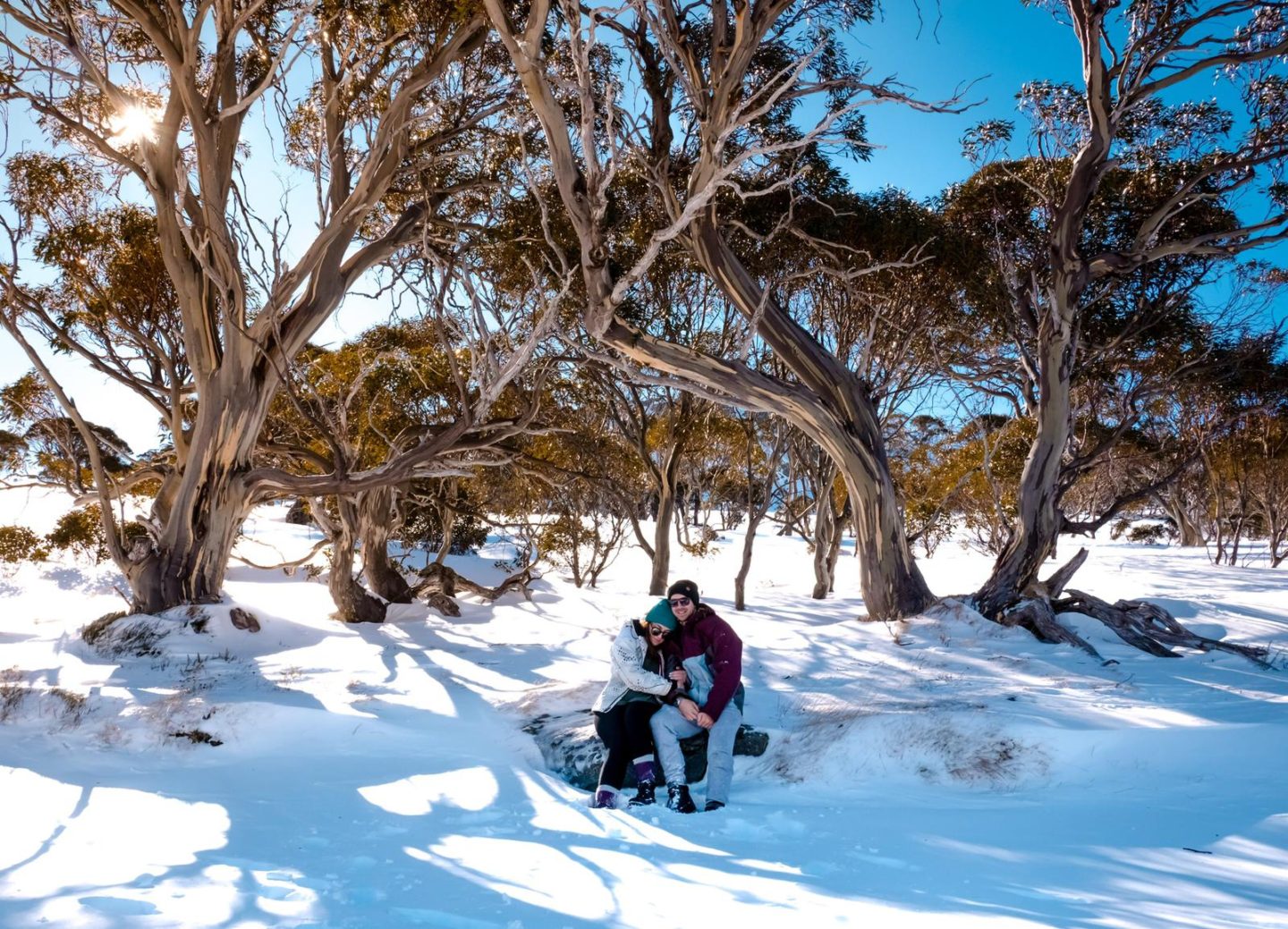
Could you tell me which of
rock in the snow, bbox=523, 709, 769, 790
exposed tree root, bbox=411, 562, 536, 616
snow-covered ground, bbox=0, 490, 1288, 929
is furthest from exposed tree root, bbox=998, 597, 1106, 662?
exposed tree root, bbox=411, 562, 536, 616

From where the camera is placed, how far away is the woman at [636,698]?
433 cm

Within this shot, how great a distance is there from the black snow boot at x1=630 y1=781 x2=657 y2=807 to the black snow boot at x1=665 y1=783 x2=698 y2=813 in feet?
0.32

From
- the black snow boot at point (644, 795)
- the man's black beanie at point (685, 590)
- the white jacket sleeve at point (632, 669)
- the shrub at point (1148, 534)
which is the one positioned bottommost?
the black snow boot at point (644, 795)

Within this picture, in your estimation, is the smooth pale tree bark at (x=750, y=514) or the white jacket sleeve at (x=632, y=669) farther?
the smooth pale tree bark at (x=750, y=514)

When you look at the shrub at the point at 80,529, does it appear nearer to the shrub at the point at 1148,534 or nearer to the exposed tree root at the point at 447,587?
the exposed tree root at the point at 447,587

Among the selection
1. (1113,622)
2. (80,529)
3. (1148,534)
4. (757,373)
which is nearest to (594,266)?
(757,373)

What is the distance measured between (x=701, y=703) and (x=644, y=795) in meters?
0.60

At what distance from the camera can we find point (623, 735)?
4.42m

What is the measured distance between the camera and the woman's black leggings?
4.31 meters

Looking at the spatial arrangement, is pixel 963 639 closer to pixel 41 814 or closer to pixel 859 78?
pixel 859 78

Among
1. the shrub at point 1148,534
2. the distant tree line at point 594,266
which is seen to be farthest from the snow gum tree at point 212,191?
the shrub at point 1148,534

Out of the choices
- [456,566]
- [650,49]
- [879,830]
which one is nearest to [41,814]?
[879,830]

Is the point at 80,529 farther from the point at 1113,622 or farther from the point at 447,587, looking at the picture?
the point at 1113,622

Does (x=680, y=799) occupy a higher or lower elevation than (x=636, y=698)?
lower
